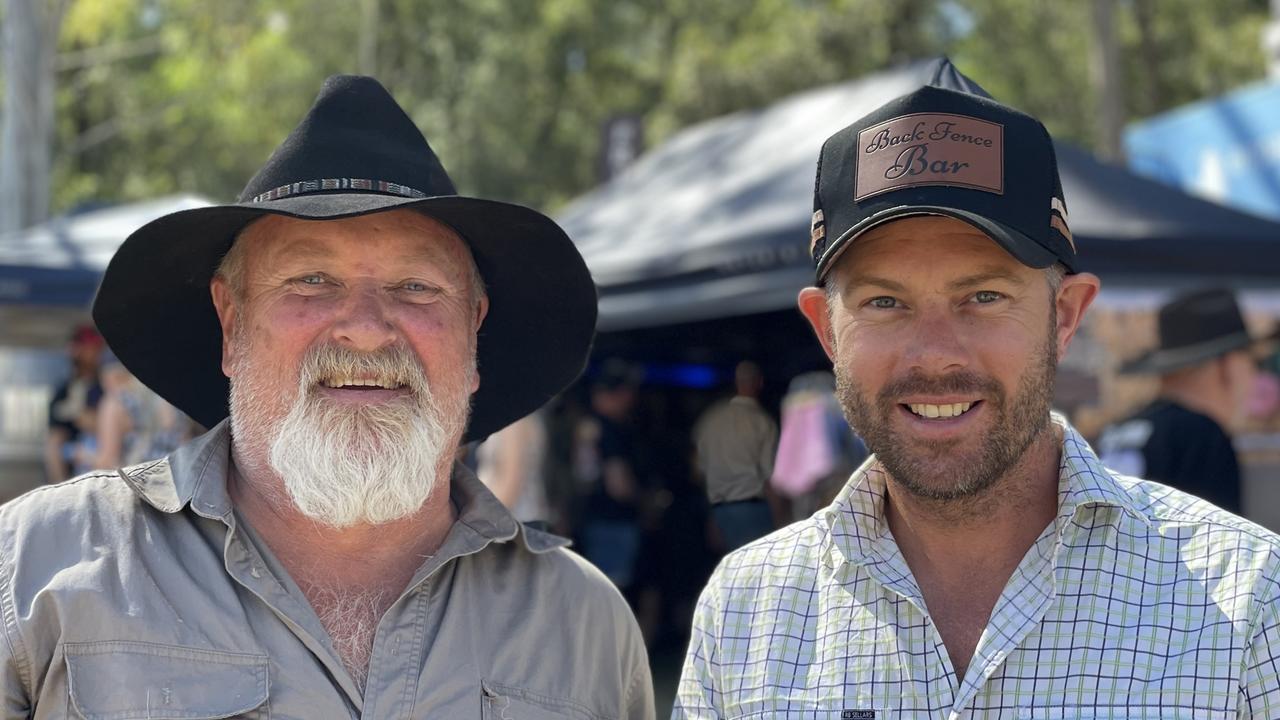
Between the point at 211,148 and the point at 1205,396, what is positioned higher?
the point at 211,148

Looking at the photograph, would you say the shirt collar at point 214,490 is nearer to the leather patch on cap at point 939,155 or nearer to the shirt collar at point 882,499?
the shirt collar at point 882,499

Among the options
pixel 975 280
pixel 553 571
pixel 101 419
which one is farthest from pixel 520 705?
pixel 101 419

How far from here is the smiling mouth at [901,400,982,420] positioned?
6.98ft

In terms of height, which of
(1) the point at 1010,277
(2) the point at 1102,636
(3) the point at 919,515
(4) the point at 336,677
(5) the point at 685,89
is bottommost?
(4) the point at 336,677

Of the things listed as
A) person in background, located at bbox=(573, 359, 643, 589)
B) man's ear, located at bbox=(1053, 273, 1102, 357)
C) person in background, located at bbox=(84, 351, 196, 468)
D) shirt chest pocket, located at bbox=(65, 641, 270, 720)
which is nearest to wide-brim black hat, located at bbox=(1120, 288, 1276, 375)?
man's ear, located at bbox=(1053, 273, 1102, 357)

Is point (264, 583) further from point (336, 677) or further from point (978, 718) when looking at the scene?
point (978, 718)

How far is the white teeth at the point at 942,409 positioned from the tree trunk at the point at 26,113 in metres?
11.5

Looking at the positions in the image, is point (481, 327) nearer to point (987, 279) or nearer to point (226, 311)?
point (226, 311)

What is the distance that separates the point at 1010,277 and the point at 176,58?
91.6 ft

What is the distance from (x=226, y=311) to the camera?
109 inches

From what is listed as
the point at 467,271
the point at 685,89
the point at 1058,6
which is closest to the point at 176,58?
the point at 685,89

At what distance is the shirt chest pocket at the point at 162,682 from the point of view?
2.22 metres

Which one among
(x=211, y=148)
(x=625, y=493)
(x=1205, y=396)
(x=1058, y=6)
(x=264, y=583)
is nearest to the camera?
(x=264, y=583)

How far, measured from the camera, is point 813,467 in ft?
19.5
